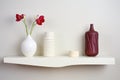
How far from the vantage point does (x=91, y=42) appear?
1143 millimetres

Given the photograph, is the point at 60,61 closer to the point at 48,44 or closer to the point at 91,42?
the point at 48,44

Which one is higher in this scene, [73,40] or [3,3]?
[3,3]

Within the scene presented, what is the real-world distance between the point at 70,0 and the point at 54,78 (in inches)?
22.7

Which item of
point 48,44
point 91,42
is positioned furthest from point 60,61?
point 91,42

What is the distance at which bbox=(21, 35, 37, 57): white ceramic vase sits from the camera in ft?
3.64

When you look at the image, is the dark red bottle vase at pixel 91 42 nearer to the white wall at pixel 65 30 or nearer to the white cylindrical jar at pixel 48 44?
the white wall at pixel 65 30

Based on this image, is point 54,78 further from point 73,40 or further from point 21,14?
point 21,14

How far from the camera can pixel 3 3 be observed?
3.99ft

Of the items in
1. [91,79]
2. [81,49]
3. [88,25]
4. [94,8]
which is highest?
[94,8]

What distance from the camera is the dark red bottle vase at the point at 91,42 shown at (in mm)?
1132

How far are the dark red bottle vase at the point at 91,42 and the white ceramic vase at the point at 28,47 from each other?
36cm

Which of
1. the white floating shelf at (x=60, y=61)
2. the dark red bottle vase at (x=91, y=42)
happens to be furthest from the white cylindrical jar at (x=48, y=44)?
the dark red bottle vase at (x=91, y=42)

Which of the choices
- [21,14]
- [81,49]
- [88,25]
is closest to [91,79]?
[81,49]

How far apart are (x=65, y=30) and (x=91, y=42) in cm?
21
